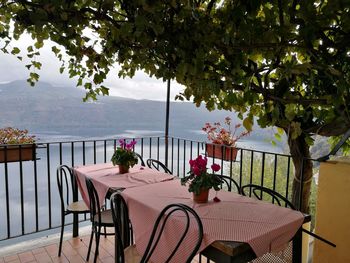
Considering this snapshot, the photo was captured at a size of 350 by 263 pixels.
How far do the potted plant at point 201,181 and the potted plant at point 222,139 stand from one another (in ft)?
4.44

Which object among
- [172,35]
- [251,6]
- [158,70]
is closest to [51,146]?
[158,70]

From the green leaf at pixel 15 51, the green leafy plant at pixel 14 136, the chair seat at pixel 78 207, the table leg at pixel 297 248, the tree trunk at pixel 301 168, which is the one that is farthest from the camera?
the green leafy plant at pixel 14 136

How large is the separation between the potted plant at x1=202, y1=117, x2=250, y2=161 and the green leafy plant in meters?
1.97

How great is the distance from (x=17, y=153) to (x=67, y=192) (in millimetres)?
648

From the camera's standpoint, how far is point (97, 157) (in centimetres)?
366

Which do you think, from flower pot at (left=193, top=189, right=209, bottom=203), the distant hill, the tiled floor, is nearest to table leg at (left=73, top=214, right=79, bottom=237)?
the tiled floor

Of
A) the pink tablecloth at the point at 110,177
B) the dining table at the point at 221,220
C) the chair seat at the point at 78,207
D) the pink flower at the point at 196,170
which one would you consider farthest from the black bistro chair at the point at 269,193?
the chair seat at the point at 78,207

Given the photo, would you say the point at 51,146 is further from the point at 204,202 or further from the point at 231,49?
the point at 231,49

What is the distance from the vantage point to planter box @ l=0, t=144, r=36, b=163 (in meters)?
2.82

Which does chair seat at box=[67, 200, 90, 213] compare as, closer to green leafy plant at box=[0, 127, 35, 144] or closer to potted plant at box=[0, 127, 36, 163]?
potted plant at box=[0, 127, 36, 163]

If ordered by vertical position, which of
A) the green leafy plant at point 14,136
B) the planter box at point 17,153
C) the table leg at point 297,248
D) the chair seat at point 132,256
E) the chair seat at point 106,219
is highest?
the green leafy plant at point 14,136

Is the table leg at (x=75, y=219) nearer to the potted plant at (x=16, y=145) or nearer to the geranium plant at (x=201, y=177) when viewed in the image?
the potted plant at (x=16, y=145)

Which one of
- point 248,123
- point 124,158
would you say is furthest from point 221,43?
point 124,158

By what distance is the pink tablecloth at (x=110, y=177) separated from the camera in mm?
2346
